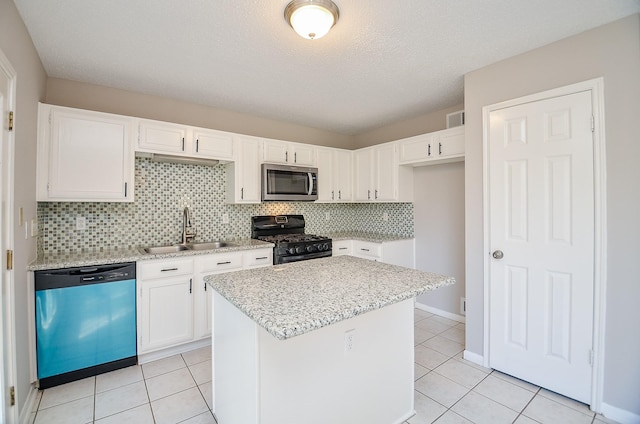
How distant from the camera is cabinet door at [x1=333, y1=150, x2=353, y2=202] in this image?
414 centimetres

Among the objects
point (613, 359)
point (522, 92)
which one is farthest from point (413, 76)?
point (613, 359)

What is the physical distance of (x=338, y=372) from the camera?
150 centimetres

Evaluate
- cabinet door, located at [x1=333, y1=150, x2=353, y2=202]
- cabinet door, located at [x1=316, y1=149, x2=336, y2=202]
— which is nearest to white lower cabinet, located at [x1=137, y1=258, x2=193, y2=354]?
cabinet door, located at [x1=316, y1=149, x2=336, y2=202]

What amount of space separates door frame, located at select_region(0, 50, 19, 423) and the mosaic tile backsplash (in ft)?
3.40

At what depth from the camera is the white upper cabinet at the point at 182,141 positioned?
2.71 meters

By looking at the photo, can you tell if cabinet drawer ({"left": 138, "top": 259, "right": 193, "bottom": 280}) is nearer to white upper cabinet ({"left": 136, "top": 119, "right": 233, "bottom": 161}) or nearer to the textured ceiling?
white upper cabinet ({"left": 136, "top": 119, "right": 233, "bottom": 161})

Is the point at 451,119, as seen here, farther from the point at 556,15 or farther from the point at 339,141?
the point at 339,141

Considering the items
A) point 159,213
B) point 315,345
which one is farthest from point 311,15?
point 159,213

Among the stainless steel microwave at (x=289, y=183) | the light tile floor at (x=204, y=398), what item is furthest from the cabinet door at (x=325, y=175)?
the light tile floor at (x=204, y=398)

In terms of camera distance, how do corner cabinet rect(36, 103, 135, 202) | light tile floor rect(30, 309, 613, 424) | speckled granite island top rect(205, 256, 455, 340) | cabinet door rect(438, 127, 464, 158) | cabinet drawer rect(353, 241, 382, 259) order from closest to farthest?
speckled granite island top rect(205, 256, 455, 340), light tile floor rect(30, 309, 613, 424), corner cabinet rect(36, 103, 135, 202), cabinet door rect(438, 127, 464, 158), cabinet drawer rect(353, 241, 382, 259)

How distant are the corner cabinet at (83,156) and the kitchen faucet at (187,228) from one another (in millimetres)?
592

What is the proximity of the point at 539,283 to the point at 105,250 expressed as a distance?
147 inches

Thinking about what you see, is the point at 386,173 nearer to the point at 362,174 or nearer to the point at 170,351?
the point at 362,174

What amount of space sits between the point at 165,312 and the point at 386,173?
2953 millimetres
